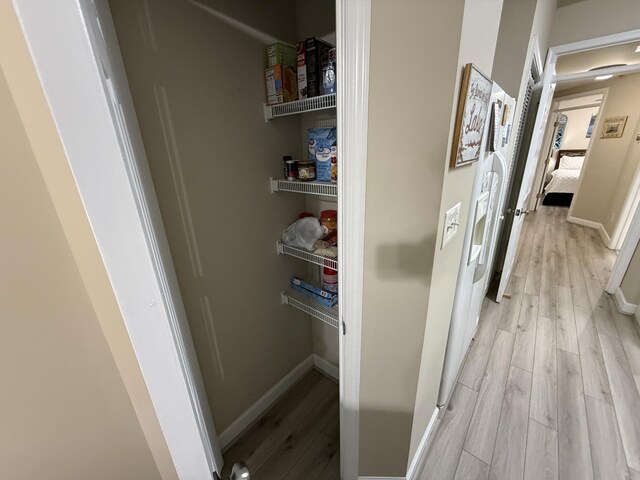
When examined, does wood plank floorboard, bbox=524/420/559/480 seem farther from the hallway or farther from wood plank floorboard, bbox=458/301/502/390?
wood plank floorboard, bbox=458/301/502/390

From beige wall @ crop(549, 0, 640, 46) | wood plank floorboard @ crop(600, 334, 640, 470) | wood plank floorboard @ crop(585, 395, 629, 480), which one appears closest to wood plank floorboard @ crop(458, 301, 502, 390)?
wood plank floorboard @ crop(585, 395, 629, 480)

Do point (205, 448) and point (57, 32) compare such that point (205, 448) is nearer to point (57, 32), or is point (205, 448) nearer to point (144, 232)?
point (144, 232)

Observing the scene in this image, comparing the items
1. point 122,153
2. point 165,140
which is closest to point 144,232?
point 122,153

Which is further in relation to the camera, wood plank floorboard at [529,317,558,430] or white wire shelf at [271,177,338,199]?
wood plank floorboard at [529,317,558,430]

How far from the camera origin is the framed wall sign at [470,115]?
2.26ft

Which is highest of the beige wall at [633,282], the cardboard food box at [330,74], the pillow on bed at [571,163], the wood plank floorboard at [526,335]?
the cardboard food box at [330,74]

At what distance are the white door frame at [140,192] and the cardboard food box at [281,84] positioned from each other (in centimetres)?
58

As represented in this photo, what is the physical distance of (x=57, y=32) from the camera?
356 mm

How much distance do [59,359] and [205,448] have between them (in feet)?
1.41

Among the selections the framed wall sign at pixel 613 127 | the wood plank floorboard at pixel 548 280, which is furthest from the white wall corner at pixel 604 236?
the framed wall sign at pixel 613 127

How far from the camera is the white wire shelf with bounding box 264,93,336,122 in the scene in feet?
3.15

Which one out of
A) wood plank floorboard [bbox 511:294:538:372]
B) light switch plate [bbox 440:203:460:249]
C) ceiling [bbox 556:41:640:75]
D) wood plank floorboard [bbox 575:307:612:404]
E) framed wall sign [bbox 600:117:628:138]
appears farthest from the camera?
framed wall sign [bbox 600:117:628:138]

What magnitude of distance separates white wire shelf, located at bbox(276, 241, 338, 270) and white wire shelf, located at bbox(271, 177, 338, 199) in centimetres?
28

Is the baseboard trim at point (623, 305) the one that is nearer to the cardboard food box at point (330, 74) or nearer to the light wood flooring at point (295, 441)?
the light wood flooring at point (295, 441)
